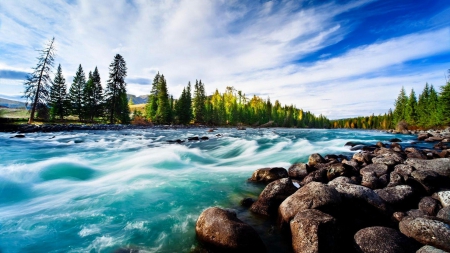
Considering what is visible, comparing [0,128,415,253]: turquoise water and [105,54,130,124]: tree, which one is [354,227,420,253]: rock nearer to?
[0,128,415,253]: turquoise water

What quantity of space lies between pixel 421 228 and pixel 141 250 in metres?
5.16

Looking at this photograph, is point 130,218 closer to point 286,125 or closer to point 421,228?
point 421,228

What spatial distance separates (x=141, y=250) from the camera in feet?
13.6

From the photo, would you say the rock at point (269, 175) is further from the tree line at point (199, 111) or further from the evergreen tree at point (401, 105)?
the evergreen tree at point (401, 105)

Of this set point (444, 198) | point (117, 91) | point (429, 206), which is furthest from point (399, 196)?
point (117, 91)

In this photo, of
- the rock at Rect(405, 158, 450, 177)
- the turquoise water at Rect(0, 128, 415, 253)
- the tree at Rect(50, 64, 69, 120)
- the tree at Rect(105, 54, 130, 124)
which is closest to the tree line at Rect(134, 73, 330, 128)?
the tree at Rect(105, 54, 130, 124)

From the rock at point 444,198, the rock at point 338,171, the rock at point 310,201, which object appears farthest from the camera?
the rock at point 338,171

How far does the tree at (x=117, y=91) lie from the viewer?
42781 mm

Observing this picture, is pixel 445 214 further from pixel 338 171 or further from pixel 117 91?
pixel 117 91

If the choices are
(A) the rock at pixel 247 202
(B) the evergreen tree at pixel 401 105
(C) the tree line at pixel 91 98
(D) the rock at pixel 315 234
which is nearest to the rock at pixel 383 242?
(D) the rock at pixel 315 234

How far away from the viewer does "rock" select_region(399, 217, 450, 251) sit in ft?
11.7

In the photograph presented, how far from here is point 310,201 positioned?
4430 millimetres

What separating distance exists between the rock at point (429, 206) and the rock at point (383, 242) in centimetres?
202

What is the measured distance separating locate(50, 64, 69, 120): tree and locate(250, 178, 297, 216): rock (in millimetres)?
47201
